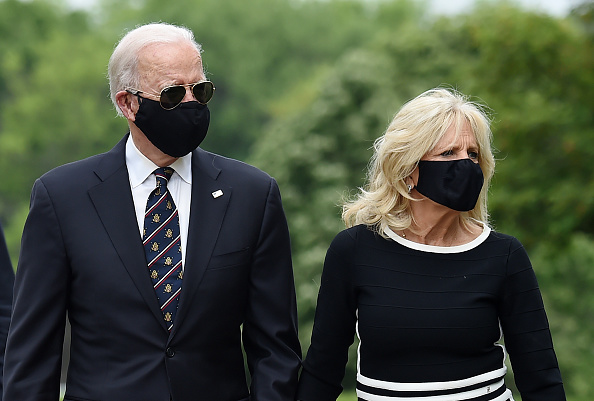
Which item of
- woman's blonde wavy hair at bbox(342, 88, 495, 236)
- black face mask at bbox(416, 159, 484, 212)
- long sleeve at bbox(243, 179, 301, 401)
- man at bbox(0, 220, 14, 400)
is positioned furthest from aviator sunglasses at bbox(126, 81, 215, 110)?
man at bbox(0, 220, 14, 400)

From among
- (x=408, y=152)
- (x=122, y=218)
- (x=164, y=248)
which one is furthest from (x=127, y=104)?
(x=408, y=152)

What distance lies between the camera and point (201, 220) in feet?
14.1

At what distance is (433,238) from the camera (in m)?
4.44

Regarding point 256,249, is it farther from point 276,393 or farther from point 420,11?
point 420,11

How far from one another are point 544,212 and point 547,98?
292cm

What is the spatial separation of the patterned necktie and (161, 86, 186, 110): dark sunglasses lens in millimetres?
342

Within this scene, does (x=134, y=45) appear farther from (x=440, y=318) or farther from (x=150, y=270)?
(x=440, y=318)

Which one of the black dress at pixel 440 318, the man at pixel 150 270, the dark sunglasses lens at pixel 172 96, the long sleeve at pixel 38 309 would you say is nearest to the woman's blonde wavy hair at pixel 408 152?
the black dress at pixel 440 318

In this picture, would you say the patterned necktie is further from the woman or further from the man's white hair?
the woman

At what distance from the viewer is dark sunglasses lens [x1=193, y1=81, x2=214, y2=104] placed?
13.8 feet

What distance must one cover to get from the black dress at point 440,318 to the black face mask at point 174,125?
75 cm

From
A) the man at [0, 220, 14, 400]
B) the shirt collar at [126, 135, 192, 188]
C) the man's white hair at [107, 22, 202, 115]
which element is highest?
the man's white hair at [107, 22, 202, 115]

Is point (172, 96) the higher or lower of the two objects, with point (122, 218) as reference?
higher

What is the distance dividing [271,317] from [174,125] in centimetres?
88
